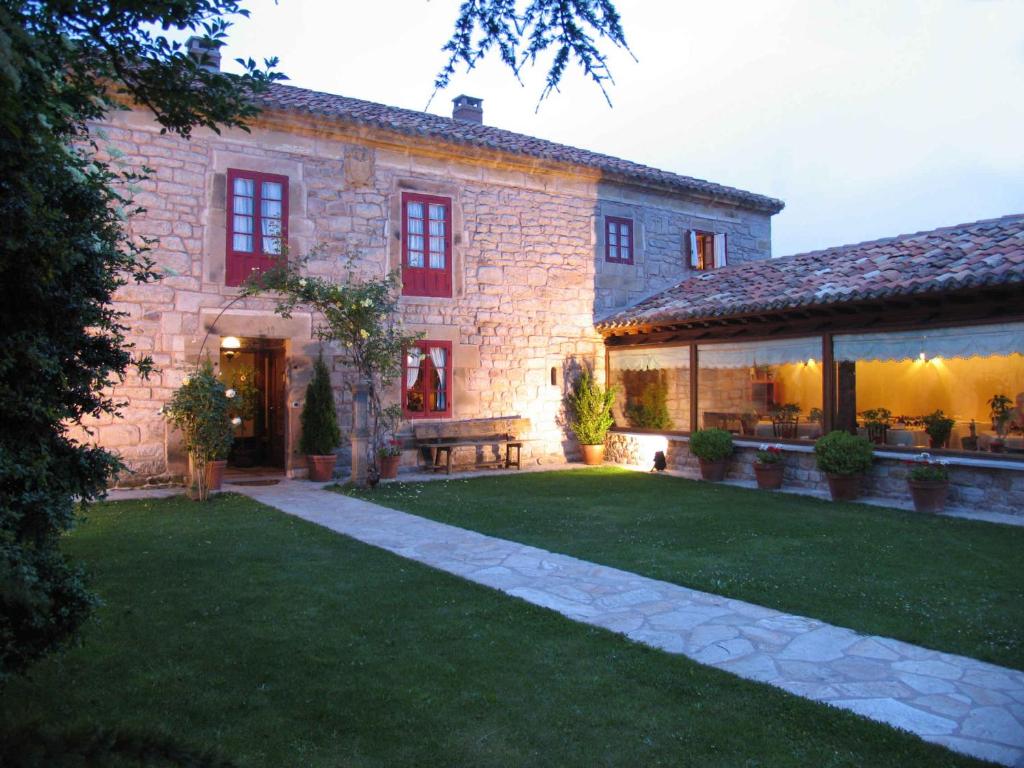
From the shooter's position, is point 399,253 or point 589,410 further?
point 589,410

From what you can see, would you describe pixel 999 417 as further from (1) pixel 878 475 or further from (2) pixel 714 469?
(2) pixel 714 469

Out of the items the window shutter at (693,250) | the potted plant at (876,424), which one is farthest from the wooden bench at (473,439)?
the potted plant at (876,424)

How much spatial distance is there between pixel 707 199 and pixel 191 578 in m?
13.3

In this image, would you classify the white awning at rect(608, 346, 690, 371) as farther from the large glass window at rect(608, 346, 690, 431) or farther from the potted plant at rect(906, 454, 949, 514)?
the potted plant at rect(906, 454, 949, 514)

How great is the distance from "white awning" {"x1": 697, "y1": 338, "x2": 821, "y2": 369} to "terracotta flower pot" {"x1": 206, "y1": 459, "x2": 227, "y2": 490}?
7.77 meters

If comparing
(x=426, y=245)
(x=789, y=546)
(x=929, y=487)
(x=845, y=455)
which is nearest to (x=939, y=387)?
(x=845, y=455)

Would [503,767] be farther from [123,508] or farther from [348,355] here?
[348,355]

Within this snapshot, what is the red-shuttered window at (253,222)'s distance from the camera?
11031mm

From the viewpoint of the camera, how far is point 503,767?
294 cm

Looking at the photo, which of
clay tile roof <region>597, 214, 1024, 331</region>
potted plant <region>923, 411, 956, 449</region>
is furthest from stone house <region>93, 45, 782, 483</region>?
potted plant <region>923, 411, 956, 449</region>

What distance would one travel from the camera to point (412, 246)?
12.6 m

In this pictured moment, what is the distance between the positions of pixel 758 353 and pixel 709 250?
16.2 feet

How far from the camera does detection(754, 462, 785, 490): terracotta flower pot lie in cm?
1088

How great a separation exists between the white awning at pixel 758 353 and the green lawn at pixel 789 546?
85.5 inches
